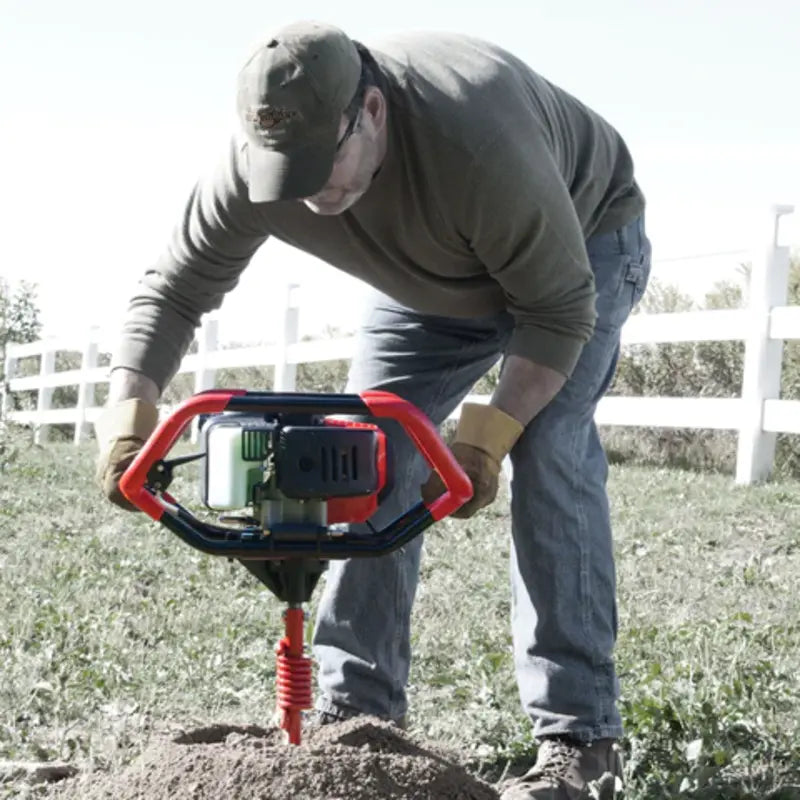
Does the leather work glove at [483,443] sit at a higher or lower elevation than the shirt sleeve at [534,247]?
lower

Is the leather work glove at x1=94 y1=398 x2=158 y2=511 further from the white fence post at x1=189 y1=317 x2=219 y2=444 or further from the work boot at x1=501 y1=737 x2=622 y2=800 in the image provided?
the white fence post at x1=189 y1=317 x2=219 y2=444

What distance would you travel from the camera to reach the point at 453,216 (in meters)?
2.92

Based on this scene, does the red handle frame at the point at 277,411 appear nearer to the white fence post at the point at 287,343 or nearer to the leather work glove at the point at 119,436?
the leather work glove at the point at 119,436

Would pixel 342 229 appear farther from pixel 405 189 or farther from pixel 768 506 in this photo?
pixel 768 506

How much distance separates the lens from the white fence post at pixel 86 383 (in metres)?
19.0

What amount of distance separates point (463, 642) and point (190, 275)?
2.05 m

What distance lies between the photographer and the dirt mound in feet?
8.71

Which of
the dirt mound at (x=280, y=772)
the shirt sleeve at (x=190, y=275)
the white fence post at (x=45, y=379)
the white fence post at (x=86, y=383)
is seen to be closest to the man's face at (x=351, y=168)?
the shirt sleeve at (x=190, y=275)

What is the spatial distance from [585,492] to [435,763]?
79cm

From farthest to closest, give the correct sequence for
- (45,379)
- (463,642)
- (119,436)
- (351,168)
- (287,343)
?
(45,379) < (287,343) < (463,642) < (119,436) < (351,168)

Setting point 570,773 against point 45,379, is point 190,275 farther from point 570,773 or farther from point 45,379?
point 45,379

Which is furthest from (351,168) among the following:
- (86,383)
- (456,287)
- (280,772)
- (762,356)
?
(86,383)

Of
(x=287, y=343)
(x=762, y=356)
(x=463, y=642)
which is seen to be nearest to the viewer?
(x=463, y=642)

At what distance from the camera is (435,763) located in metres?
2.89
